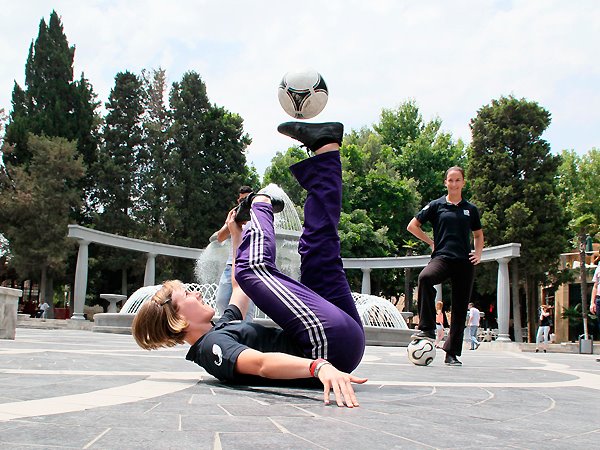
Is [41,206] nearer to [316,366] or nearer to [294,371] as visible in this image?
[294,371]

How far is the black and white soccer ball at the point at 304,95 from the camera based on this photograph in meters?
4.73

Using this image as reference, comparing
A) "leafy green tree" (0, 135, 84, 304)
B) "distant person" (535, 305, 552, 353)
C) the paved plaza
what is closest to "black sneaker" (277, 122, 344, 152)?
the paved plaza

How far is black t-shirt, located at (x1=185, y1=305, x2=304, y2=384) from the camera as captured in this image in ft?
10.8

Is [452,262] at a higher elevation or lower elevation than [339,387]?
higher

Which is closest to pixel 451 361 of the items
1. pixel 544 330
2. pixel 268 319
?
pixel 268 319

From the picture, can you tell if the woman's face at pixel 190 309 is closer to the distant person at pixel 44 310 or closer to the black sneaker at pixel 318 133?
the black sneaker at pixel 318 133

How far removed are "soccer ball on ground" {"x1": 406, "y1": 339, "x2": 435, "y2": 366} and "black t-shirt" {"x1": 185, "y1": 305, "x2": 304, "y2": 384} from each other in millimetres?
3267

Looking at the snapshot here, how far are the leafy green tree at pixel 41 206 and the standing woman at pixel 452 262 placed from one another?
3308 cm

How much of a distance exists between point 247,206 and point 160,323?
1.05m

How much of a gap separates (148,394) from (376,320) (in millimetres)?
17500

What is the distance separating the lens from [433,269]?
6410 mm

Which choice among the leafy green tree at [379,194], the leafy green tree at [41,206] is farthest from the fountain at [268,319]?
the leafy green tree at [379,194]

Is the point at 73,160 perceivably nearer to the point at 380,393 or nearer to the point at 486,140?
the point at 486,140

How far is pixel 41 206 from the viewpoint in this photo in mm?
37031
